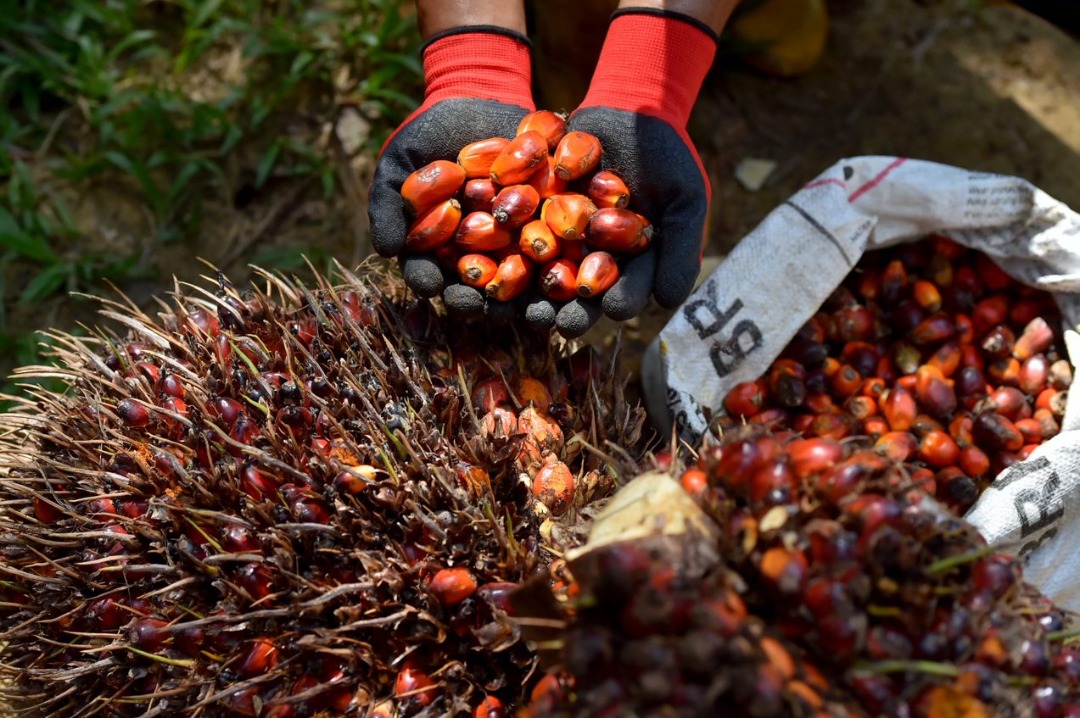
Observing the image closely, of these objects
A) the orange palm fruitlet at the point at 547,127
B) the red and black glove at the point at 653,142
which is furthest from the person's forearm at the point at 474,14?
the orange palm fruitlet at the point at 547,127

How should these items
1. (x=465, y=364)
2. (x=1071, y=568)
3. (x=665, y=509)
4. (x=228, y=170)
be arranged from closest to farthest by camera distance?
(x=665, y=509), (x=465, y=364), (x=1071, y=568), (x=228, y=170)

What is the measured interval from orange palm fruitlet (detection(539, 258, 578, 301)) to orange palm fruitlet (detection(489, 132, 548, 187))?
9.6 inches

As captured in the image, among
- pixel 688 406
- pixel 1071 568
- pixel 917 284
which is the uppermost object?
pixel 917 284

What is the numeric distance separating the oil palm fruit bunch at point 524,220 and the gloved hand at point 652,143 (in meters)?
0.09

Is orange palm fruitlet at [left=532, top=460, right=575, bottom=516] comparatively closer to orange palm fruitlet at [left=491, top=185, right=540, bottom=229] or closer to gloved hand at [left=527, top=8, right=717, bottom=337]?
gloved hand at [left=527, top=8, right=717, bottom=337]

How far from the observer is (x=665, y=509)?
1503 mm

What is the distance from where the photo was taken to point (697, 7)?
2697mm

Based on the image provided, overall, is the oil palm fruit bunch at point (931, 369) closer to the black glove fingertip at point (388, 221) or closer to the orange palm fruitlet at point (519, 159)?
the orange palm fruitlet at point (519, 159)

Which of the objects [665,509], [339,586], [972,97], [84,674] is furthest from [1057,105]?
[84,674]

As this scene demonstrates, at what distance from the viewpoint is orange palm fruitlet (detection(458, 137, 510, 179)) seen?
90.4 inches

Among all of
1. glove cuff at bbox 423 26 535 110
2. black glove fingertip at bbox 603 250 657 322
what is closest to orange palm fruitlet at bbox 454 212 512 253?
black glove fingertip at bbox 603 250 657 322

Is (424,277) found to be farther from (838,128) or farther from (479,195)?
(838,128)

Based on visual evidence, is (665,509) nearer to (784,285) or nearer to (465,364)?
(465,364)

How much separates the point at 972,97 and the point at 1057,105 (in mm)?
422
